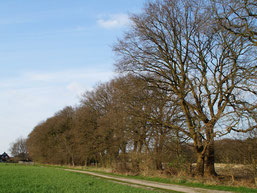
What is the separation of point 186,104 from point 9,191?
44.4 ft

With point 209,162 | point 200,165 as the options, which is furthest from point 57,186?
point 209,162

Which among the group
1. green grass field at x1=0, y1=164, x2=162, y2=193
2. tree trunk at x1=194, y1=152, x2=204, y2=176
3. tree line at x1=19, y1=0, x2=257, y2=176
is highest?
tree line at x1=19, y1=0, x2=257, y2=176

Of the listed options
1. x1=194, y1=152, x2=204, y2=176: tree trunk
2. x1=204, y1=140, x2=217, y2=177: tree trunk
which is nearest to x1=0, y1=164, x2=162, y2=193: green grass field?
x1=194, y1=152, x2=204, y2=176: tree trunk

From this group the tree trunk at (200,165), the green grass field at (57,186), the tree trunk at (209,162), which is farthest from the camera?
the tree trunk at (200,165)

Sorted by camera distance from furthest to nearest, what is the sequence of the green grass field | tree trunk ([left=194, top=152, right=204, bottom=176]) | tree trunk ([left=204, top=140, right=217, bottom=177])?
tree trunk ([left=194, top=152, right=204, bottom=176]) < tree trunk ([left=204, top=140, right=217, bottom=177]) < the green grass field

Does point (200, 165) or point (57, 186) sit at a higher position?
point (200, 165)

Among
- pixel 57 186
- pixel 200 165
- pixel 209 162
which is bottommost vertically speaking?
pixel 57 186

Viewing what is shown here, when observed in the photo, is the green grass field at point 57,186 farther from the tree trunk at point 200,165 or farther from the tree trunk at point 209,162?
the tree trunk at point 209,162

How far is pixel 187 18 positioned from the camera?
1995 centimetres

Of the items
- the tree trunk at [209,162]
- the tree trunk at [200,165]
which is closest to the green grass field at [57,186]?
the tree trunk at [200,165]

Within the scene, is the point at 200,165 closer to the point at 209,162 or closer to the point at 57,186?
the point at 209,162

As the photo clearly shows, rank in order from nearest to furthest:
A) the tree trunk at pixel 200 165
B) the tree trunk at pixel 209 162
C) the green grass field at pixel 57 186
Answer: the green grass field at pixel 57 186
the tree trunk at pixel 209 162
the tree trunk at pixel 200 165

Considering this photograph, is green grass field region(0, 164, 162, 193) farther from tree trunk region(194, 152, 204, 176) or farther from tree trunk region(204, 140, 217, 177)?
tree trunk region(204, 140, 217, 177)

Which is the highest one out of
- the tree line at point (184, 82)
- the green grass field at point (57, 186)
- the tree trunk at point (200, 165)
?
the tree line at point (184, 82)
